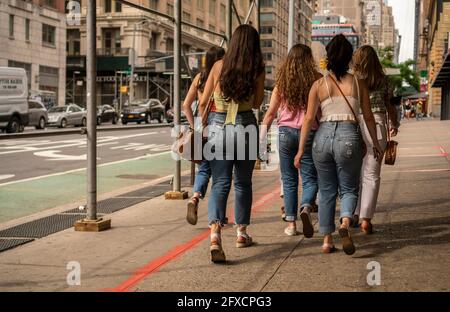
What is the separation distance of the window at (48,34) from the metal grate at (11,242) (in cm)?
5188

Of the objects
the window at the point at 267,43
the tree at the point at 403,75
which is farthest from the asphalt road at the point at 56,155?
the window at the point at 267,43

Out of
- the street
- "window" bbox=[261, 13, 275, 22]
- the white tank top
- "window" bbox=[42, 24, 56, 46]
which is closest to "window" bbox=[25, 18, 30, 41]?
"window" bbox=[42, 24, 56, 46]

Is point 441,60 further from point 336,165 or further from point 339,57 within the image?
point 336,165

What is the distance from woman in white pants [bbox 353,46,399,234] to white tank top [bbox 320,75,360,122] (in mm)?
767

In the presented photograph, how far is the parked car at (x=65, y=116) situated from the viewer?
40.6 metres

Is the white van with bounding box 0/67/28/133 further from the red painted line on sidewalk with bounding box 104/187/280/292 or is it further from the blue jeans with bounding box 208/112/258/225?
the blue jeans with bounding box 208/112/258/225

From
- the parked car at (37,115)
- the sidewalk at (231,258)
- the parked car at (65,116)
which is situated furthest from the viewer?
the parked car at (65,116)

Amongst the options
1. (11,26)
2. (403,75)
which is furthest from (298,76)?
(403,75)

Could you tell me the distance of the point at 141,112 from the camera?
163ft

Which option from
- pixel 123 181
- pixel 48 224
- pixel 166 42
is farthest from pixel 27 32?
pixel 48 224

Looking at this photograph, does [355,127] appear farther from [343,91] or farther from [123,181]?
[123,181]

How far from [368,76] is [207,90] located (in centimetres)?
199

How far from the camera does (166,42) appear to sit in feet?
251

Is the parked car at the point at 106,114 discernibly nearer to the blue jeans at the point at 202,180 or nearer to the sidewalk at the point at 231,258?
the sidewalk at the point at 231,258
